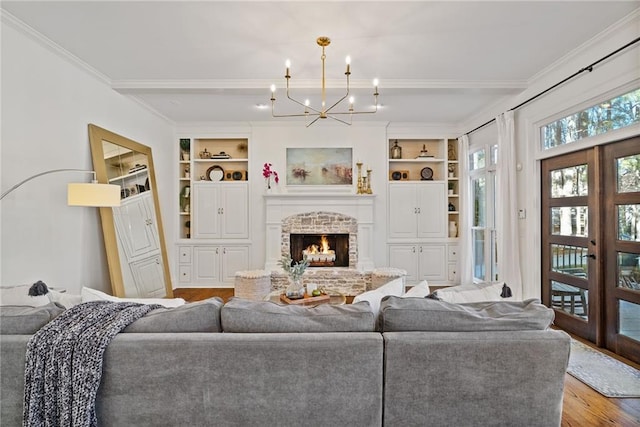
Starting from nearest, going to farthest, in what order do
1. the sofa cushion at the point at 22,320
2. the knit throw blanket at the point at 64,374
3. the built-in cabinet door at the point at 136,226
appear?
the knit throw blanket at the point at 64,374
the sofa cushion at the point at 22,320
the built-in cabinet door at the point at 136,226

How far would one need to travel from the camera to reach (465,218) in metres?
5.73

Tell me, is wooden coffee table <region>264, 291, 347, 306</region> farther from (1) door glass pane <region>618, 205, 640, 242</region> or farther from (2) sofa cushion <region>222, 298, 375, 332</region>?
(1) door glass pane <region>618, 205, 640, 242</region>

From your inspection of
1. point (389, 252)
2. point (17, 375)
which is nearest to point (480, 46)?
point (389, 252)

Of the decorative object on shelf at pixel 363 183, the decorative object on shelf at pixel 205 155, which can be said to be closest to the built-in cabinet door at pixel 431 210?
the decorative object on shelf at pixel 363 183

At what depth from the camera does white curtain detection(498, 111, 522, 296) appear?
4.18 m

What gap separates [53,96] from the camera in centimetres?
326

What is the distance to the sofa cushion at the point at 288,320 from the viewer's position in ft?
5.37

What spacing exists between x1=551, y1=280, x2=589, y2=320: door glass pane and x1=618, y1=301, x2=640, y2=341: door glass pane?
0.36 m

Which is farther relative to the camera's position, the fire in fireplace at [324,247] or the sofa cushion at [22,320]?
the fire in fireplace at [324,247]

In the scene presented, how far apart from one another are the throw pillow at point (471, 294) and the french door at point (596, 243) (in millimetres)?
1825

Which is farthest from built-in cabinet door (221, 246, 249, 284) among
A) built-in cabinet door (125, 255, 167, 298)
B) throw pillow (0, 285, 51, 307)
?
throw pillow (0, 285, 51, 307)

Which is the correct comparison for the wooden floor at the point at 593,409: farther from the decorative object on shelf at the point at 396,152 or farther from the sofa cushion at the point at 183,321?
the decorative object on shelf at the point at 396,152

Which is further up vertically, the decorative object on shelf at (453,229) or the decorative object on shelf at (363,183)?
the decorative object on shelf at (363,183)

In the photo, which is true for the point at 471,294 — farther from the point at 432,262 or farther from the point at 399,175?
the point at 399,175
